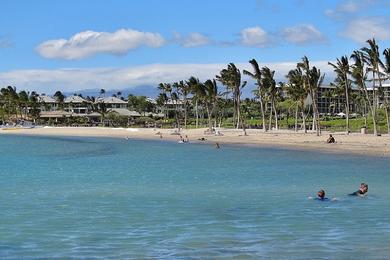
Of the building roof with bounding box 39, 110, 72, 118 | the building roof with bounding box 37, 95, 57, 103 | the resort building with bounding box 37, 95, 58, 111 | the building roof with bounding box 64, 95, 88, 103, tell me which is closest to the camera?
the building roof with bounding box 39, 110, 72, 118

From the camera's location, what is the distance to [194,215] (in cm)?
1819

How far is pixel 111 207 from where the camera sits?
20.1m

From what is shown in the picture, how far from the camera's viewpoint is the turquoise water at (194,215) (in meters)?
13.5

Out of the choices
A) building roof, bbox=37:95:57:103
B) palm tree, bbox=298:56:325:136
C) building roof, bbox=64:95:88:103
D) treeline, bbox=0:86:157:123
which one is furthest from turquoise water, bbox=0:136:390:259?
building roof, bbox=37:95:57:103

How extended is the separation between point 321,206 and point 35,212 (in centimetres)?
879

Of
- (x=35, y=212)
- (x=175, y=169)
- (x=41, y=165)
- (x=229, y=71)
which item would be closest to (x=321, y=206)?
(x=35, y=212)

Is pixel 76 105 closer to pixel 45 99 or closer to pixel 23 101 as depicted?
pixel 45 99

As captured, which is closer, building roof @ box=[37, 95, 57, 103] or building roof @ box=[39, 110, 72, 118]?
building roof @ box=[39, 110, 72, 118]

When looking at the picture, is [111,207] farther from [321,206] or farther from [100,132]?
[100,132]

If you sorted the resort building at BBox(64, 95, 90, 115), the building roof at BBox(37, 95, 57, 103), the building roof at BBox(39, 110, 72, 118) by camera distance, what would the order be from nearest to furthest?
the building roof at BBox(39, 110, 72, 118)
the resort building at BBox(64, 95, 90, 115)
the building roof at BBox(37, 95, 57, 103)

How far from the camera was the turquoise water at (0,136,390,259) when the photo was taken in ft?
44.3

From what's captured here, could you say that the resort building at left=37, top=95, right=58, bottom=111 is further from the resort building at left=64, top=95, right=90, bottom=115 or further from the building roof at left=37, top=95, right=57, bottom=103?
the resort building at left=64, top=95, right=90, bottom=115

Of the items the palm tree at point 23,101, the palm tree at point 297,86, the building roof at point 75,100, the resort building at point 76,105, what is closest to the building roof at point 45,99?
the building roof at point 75,100

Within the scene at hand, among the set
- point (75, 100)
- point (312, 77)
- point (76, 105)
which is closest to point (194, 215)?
point (312, 77)
